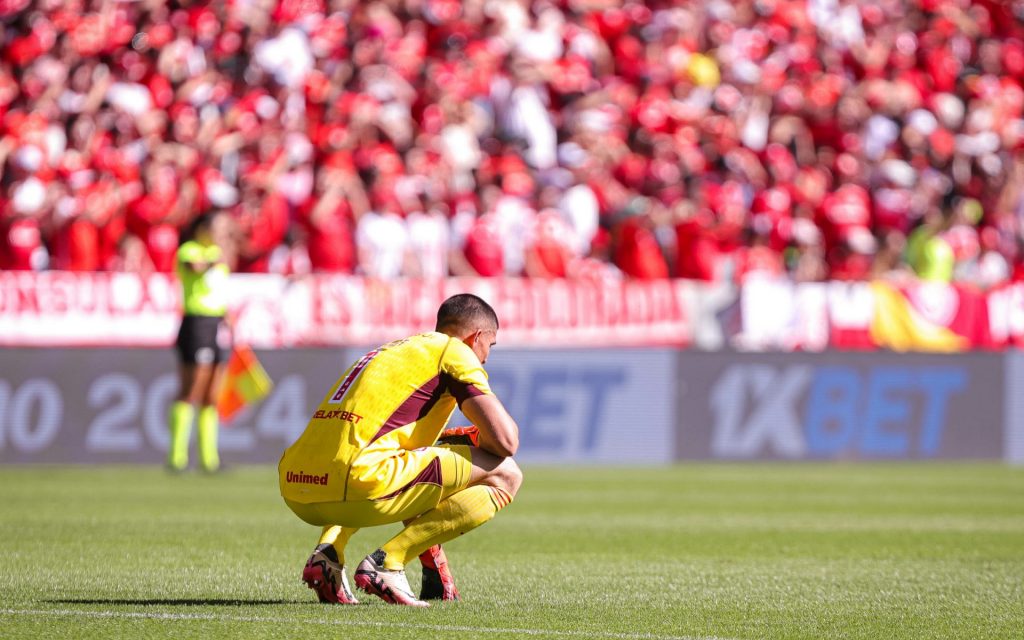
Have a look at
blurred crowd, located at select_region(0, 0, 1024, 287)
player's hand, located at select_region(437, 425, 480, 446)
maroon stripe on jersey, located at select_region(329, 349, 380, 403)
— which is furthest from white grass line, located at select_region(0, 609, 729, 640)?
blurred crowd, located at select_region(0, 0, 1024, 287)

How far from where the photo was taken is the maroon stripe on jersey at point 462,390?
21.0ft

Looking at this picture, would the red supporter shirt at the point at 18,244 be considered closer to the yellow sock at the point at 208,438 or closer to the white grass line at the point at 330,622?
the yellow sock at the point at 208,438

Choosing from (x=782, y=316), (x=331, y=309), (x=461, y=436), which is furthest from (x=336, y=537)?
(x=782, y=316)

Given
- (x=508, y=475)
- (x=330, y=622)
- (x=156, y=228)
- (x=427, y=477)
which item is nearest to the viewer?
(x=330, y=622)

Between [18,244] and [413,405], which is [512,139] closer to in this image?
[18,244]

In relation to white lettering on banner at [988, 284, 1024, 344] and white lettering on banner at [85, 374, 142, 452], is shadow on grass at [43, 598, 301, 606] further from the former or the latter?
white lettering on banner at [988, 284, 1024, 344]

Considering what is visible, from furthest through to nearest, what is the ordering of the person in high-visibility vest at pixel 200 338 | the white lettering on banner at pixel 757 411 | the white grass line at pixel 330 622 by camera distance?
the white lettering on banner at pixel 757 411, the person in high-visibility vest at pixel 200 338, the white grass line at pixel 330 622

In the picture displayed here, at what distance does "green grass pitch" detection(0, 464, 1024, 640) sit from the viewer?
634 centimetres

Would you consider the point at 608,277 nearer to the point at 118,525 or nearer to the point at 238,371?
the point at 238,371

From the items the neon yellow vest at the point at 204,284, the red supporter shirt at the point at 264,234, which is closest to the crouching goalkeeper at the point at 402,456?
the neon yellow vest at the point at 204,284

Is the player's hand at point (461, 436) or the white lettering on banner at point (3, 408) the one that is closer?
the player's hand at point (461, 436)

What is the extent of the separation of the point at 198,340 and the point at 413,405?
8.84m

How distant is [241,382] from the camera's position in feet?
54.4

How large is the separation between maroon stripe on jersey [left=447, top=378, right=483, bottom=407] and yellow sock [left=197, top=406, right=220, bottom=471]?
918 cm
